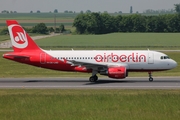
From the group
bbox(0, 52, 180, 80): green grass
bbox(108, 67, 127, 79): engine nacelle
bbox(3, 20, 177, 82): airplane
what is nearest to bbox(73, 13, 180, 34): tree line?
bbox(0, 52, 180, 80): green grass

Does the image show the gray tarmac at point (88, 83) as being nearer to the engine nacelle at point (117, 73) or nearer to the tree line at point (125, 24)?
the engine nacelle at point (117, 73)

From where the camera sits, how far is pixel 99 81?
4550cm

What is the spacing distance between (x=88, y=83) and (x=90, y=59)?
285cm

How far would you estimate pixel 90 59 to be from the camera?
45.2 m

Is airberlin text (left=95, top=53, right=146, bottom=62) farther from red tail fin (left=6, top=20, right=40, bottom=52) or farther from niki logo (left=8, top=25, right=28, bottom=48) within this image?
niki logo (left=8, top=25, right=28, bottom=48)

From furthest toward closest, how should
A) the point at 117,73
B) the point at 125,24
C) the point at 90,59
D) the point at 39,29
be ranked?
1. the point at 39,29
2. the point at 125,24
3. the point at 90,59
4. the point at 117,73

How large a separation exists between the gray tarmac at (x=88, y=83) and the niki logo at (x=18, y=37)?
3665mm

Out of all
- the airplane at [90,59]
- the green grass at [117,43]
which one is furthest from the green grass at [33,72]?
the green grass at [117,43]

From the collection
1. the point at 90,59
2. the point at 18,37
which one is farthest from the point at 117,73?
the point at 18,37
